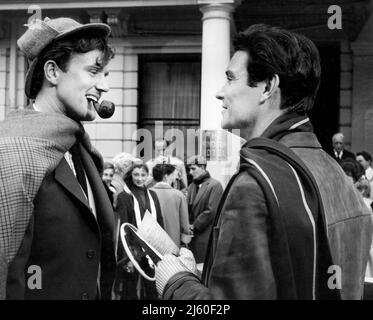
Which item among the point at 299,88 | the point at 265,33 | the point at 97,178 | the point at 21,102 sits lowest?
the point at 97,178

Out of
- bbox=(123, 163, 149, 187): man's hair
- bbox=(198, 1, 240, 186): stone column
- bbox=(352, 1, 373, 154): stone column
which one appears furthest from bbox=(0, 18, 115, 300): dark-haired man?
bbox=(352, 1, 373, 154): stone column

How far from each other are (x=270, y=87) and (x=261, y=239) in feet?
1.86

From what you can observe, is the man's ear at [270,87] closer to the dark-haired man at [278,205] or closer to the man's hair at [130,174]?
the dark-haired man at [278,205]

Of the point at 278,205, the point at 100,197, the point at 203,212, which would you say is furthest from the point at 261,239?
the point at 203,212

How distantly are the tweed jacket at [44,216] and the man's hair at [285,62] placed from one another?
30.1 inches

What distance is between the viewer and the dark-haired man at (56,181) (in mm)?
2176

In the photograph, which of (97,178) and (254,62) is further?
(97,178)

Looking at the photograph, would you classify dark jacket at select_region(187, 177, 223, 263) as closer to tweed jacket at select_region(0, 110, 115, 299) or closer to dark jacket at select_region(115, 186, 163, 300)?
dark jacket at select_region(115, 186, 163, 300)

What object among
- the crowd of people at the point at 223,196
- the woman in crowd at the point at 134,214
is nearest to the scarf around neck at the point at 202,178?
the woman in crowd at the point at 134,214

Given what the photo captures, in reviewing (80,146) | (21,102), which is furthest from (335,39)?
(80,146)

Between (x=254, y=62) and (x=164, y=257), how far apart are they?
29.1 inches

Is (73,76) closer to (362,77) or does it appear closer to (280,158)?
(280,158)

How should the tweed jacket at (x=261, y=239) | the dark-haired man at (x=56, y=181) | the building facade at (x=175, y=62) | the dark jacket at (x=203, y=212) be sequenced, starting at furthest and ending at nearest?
the building facade at (x=175, y=62) → the dark jacket at (x=203, y=212) → the dark-haired man at (x=56, y=181) → the tweed jacket at (x=261, y=239)

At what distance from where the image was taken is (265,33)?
211 cm
